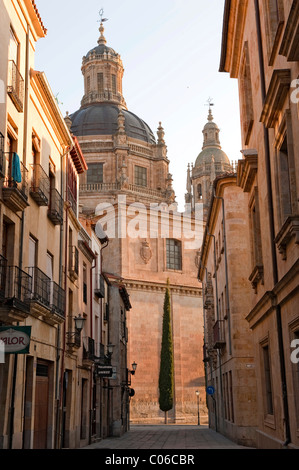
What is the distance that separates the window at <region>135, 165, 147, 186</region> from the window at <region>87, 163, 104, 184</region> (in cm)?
372

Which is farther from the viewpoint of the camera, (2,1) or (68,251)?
(68,251)

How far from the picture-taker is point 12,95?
46.8 ft

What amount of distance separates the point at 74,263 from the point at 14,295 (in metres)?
8.89

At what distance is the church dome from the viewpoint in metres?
65.6

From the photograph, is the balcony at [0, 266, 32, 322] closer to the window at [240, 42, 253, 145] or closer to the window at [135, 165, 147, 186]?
the window at [240, 42, 253, 145]

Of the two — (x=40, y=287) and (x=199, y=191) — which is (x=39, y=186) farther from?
(x=199, y=191)

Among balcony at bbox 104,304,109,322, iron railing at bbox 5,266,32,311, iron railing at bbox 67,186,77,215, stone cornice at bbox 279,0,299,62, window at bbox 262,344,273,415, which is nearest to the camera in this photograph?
stone cornice at bbox 279,0,299,62

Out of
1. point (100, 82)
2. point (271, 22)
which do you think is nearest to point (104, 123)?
point (100, 82)

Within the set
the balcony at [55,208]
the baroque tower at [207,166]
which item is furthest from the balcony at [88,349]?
the baroque tower at [207,166]

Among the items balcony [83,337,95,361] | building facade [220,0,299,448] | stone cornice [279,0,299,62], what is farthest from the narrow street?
stone cornice [279,0,299,62]

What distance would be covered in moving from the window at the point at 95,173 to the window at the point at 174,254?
40.7 feet

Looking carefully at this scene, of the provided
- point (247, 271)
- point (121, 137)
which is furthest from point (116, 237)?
point (247, 271)

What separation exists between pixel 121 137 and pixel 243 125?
155 feet
